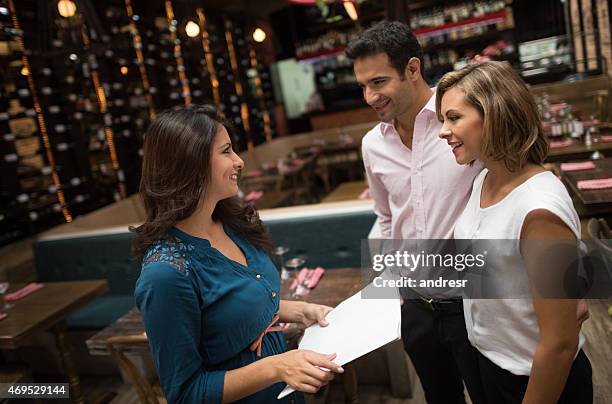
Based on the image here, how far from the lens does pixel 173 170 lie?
1.14 meters

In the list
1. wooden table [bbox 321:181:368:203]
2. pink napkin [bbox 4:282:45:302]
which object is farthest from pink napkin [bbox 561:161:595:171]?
pink napkin [bbox 4:282:45:302]

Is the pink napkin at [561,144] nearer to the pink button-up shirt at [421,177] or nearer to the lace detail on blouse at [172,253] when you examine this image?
the pink button-up shirt at [421,177]

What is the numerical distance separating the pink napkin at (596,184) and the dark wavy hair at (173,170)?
2416 mm

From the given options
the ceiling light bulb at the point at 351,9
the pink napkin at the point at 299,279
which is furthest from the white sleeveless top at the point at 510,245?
the ceiling light bulb at the point at 351,9

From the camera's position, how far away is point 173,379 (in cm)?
105

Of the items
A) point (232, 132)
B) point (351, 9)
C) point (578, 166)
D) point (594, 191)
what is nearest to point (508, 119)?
point (232, 132)

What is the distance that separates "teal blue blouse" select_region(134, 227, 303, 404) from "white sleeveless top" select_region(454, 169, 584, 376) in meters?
0.51

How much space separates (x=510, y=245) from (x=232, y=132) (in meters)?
0.76

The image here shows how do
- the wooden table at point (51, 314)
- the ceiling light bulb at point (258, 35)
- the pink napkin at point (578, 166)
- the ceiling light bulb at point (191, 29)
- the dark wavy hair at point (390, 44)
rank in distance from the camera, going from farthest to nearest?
the ceiling light bulb at point (258, 35) < the ceiling light bulb at point (191, 29) < the pink napkin at point (578, 166) < the wooden table at point (51, 314) < the dark wavy hair at point (390, 44)

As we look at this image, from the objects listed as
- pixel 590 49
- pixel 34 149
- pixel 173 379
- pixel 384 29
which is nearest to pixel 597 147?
pixel 384 29

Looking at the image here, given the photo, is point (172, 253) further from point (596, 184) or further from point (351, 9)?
point (351, 9)

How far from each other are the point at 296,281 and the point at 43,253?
2753mm

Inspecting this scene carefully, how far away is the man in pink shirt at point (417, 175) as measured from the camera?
140 centimetres

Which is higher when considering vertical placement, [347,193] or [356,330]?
[356,330]
